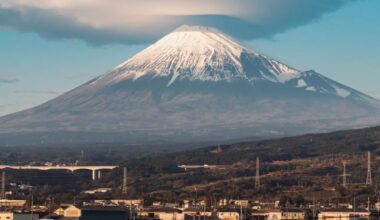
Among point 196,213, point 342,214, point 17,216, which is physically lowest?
point 17,216

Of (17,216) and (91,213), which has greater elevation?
(91,213)

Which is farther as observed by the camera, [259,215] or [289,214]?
[259,215]

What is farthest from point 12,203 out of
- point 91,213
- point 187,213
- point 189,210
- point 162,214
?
point 91,213

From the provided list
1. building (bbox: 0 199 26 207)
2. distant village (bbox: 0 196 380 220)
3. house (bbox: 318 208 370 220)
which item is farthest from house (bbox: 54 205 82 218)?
building (bbox: 0 199 26 207)

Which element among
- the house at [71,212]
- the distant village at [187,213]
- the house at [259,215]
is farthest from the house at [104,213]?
the house at [259,215]

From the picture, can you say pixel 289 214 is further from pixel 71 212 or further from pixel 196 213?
pixel 71 212

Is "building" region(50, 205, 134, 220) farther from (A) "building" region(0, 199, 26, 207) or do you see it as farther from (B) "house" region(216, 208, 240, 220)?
(A) "building" region(0, 199, 26, 207)

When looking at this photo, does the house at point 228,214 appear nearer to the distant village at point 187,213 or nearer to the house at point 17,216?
the distant village at point 187,213

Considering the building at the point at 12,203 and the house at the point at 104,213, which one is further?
the building at the point at 12,203
